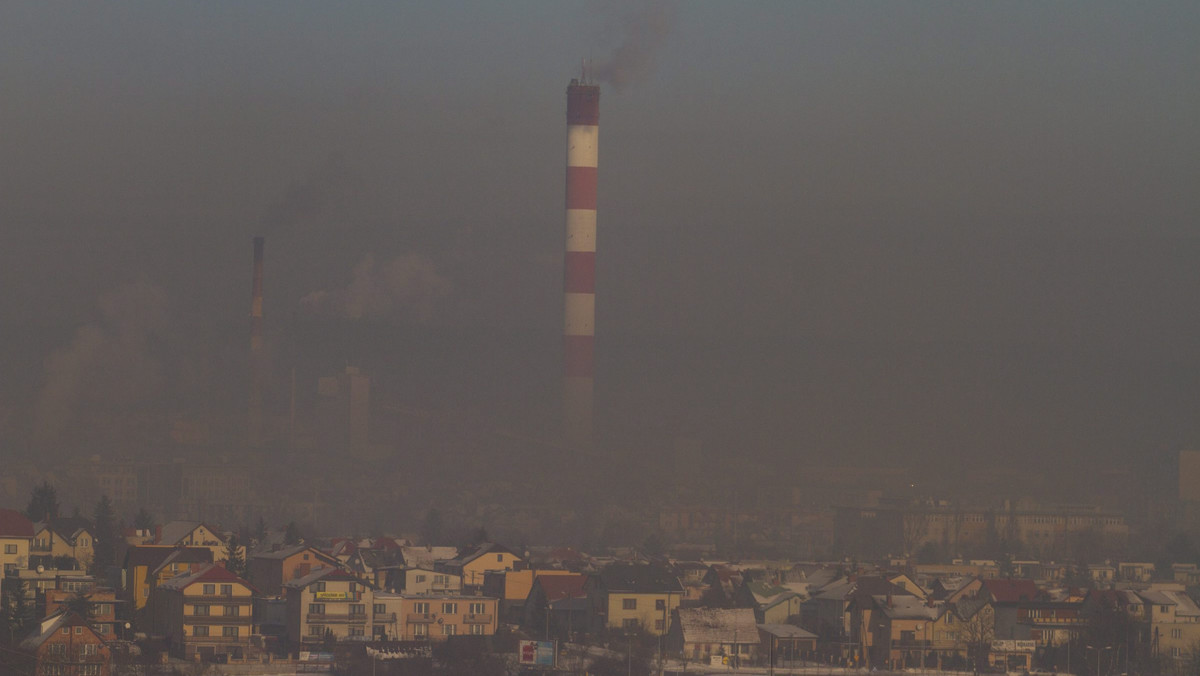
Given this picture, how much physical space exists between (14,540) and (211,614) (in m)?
5.74

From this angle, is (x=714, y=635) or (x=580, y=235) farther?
(x=580, y=235)

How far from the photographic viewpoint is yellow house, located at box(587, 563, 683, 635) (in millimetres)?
24969

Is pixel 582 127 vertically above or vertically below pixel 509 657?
above

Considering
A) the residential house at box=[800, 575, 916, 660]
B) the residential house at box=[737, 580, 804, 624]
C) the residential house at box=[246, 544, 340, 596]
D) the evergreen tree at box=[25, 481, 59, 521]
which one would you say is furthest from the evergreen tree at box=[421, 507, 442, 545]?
the residential house at box=[800, 575, 916, 660]

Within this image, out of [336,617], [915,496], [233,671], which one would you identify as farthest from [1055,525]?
[233,671]

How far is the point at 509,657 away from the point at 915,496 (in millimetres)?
31428

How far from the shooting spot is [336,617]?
2328 cm

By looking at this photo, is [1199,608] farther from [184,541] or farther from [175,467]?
[175,467]

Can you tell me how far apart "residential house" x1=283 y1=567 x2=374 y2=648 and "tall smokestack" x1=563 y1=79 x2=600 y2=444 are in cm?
2016

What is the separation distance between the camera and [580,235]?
43312 mm

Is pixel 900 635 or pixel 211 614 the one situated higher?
pixel 211 614

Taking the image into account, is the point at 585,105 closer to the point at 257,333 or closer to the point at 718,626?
the point at 257,333

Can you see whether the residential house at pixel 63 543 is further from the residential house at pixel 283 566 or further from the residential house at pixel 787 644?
the residential house at pixel 787 644

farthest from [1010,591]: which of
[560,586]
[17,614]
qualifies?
[17,614]
